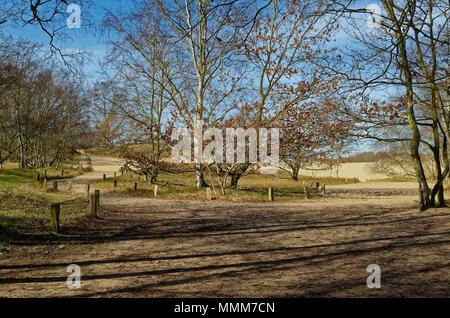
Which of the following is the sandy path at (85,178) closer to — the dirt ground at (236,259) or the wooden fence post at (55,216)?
the wooden fence post at (55,216)

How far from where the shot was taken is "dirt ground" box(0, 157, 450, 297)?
460cm

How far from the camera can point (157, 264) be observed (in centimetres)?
598

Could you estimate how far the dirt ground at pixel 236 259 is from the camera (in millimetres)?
4602

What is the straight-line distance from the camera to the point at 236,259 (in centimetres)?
626

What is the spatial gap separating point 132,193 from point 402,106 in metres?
15.6

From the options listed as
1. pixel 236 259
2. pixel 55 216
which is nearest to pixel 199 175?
pixel 55 216

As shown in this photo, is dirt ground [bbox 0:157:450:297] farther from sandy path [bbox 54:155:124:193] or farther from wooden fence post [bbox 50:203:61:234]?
sandy path [bbox 54:155:124:193]

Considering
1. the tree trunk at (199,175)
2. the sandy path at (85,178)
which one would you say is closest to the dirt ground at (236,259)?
the tree trunk at (199,175)

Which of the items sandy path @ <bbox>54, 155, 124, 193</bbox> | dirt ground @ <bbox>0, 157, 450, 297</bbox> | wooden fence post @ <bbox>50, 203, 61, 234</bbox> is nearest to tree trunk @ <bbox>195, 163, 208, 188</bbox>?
sandy path @ <bbox>54, 155, 124, 193</bbox>

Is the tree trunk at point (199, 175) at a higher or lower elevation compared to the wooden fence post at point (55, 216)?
higher

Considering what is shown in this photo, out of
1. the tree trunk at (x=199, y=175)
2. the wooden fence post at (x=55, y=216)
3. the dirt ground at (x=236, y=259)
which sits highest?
the tree trunk at (x=199, y=175)

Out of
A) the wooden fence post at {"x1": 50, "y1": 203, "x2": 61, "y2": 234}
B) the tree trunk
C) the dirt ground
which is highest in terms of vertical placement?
the tree trunk

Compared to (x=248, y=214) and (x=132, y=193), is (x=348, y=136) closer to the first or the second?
(x=248, y=214)
